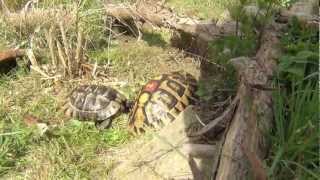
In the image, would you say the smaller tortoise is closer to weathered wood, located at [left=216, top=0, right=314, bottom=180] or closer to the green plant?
weathered wood, located at [left=216, top=0, right=314, bottom=180]

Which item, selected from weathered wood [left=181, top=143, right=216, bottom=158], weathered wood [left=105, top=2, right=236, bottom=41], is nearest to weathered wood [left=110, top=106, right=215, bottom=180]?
weathered wood [left=181, top=143, right=216, bottom=158]

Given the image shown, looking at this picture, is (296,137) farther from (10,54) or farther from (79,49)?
(10,54)

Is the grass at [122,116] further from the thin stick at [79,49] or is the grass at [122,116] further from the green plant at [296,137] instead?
the thin stick at [79,49]

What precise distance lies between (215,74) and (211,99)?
56cm

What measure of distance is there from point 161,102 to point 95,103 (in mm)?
601

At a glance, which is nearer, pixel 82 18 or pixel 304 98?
pixel 304 98

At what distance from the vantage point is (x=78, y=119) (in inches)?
170

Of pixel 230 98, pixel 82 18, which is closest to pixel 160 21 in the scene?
pixel 82 18

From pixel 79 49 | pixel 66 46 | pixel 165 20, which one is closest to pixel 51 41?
pixel 66 46

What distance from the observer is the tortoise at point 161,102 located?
13.4ft

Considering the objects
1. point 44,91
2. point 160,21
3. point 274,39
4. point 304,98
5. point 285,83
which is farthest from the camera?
point 160,21

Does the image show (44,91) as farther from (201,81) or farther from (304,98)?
(304,98)

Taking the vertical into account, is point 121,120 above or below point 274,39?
below

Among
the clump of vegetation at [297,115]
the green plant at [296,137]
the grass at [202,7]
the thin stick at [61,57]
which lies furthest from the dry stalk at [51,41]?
the green plant at [296,137]
